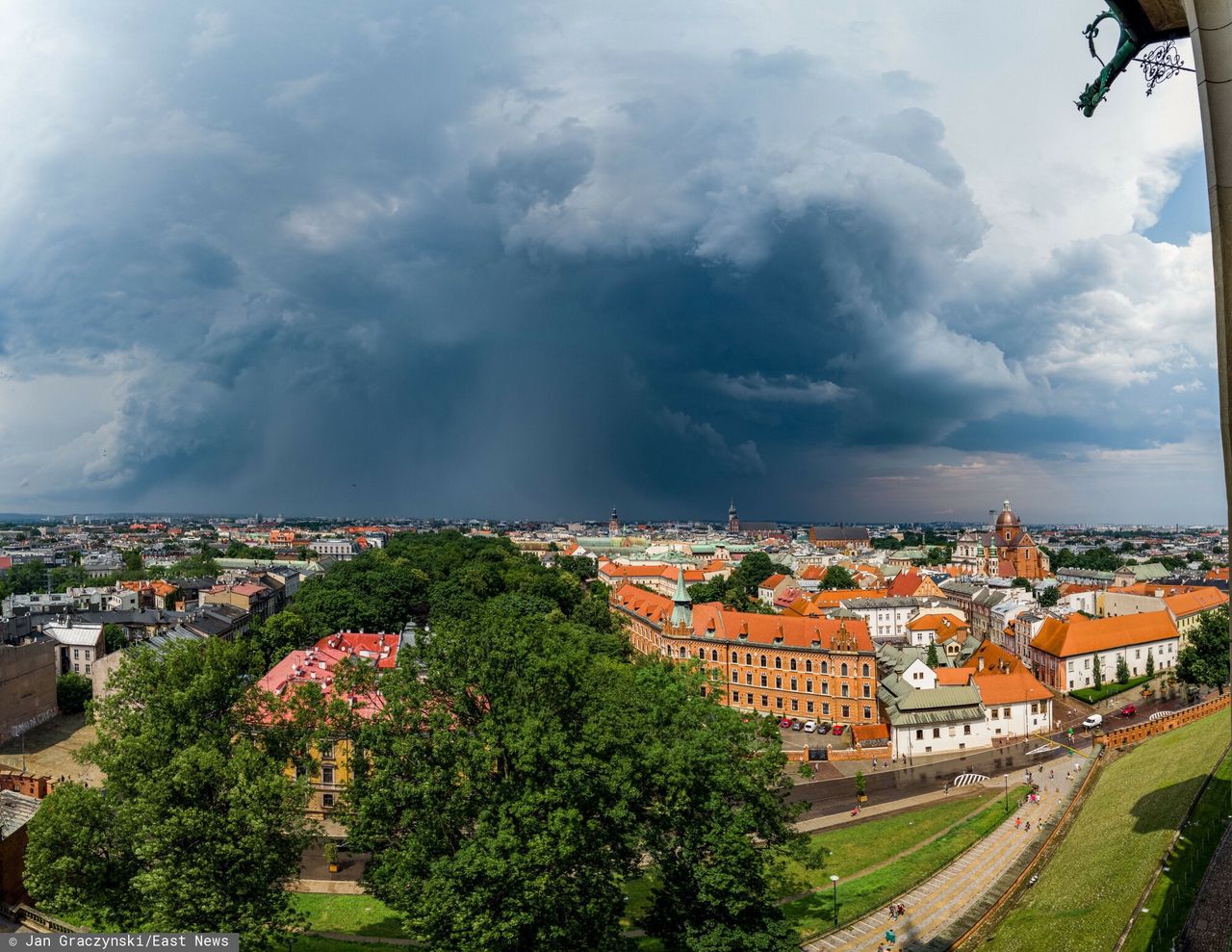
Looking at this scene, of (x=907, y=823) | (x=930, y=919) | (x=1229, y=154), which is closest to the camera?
(x=1229, y=154)

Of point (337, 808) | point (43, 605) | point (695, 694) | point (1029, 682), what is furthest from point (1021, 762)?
point (43, 605)

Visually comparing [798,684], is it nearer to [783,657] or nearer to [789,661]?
[789,661]

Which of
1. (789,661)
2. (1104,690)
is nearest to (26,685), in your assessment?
(789,661)

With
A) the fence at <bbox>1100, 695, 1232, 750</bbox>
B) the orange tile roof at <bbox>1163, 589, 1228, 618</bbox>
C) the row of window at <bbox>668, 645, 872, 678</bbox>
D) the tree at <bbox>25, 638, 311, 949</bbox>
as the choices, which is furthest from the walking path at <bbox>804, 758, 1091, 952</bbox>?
the orange tile roof at <bbox>1163, 589, 1228, 618</bbox>

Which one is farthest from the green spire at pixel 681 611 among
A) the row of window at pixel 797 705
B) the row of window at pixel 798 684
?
the row of window at pixel 797 705

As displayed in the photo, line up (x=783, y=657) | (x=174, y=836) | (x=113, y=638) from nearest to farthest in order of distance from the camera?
1. (x=174, y=836)
2. (x=783, y=657)
3. (x=113, y=638)

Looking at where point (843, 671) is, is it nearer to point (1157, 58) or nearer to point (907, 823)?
point (907, 823)

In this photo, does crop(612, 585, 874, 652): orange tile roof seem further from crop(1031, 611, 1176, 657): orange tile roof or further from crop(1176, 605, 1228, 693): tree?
crop(1176, 605, 1228, 693): tree
